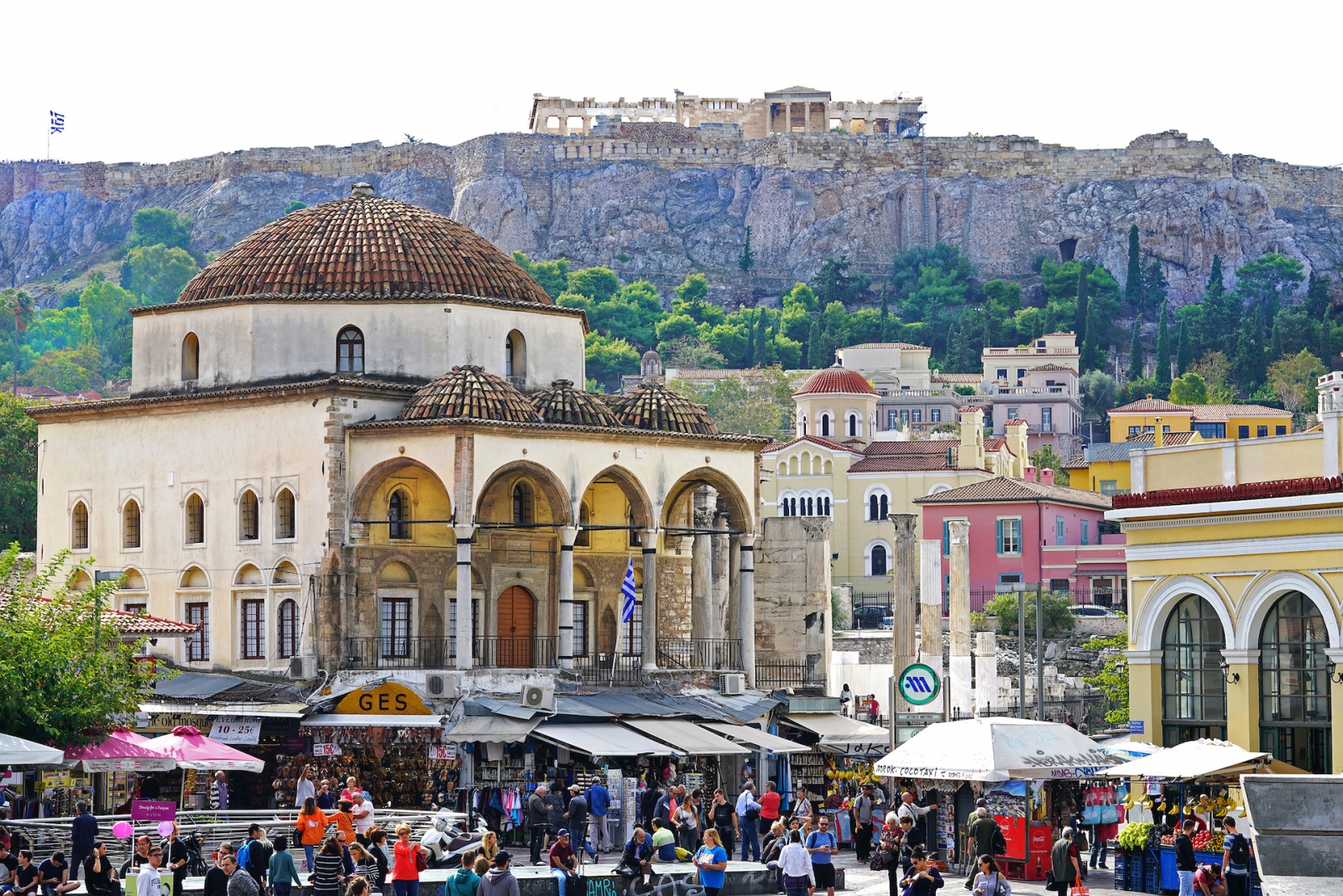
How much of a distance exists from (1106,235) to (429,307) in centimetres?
12544

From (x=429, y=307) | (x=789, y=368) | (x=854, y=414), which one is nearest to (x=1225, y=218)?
(x=789, y=368)

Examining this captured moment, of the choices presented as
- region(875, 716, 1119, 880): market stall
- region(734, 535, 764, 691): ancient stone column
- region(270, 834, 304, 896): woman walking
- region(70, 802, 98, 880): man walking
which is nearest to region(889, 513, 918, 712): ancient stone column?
region(734, 535, 764, 691): ancient stone column

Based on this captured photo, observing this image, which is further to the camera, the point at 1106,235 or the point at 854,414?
the point at 1106,235

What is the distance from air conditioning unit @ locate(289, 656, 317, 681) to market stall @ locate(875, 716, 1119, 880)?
46.9 ft

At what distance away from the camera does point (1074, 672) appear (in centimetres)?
7344

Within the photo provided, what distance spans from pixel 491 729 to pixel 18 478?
99.4 feet

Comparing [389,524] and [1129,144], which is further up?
[1129,144]

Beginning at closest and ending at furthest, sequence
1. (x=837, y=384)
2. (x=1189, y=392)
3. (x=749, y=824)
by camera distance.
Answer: (x=749, y=824)
(x=837, y=384)
(x=1189, y=392)

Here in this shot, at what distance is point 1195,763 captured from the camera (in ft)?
92.9

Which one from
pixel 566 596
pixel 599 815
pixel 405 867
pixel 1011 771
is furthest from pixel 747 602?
pixel 405 867

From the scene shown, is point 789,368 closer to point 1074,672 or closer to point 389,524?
point 1074,672

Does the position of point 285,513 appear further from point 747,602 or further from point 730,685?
point 747,602

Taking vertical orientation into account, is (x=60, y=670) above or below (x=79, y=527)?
below

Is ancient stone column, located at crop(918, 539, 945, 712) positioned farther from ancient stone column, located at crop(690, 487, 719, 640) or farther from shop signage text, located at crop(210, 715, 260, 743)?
shop signage text, located at crop(210, 715, 260, 743)
